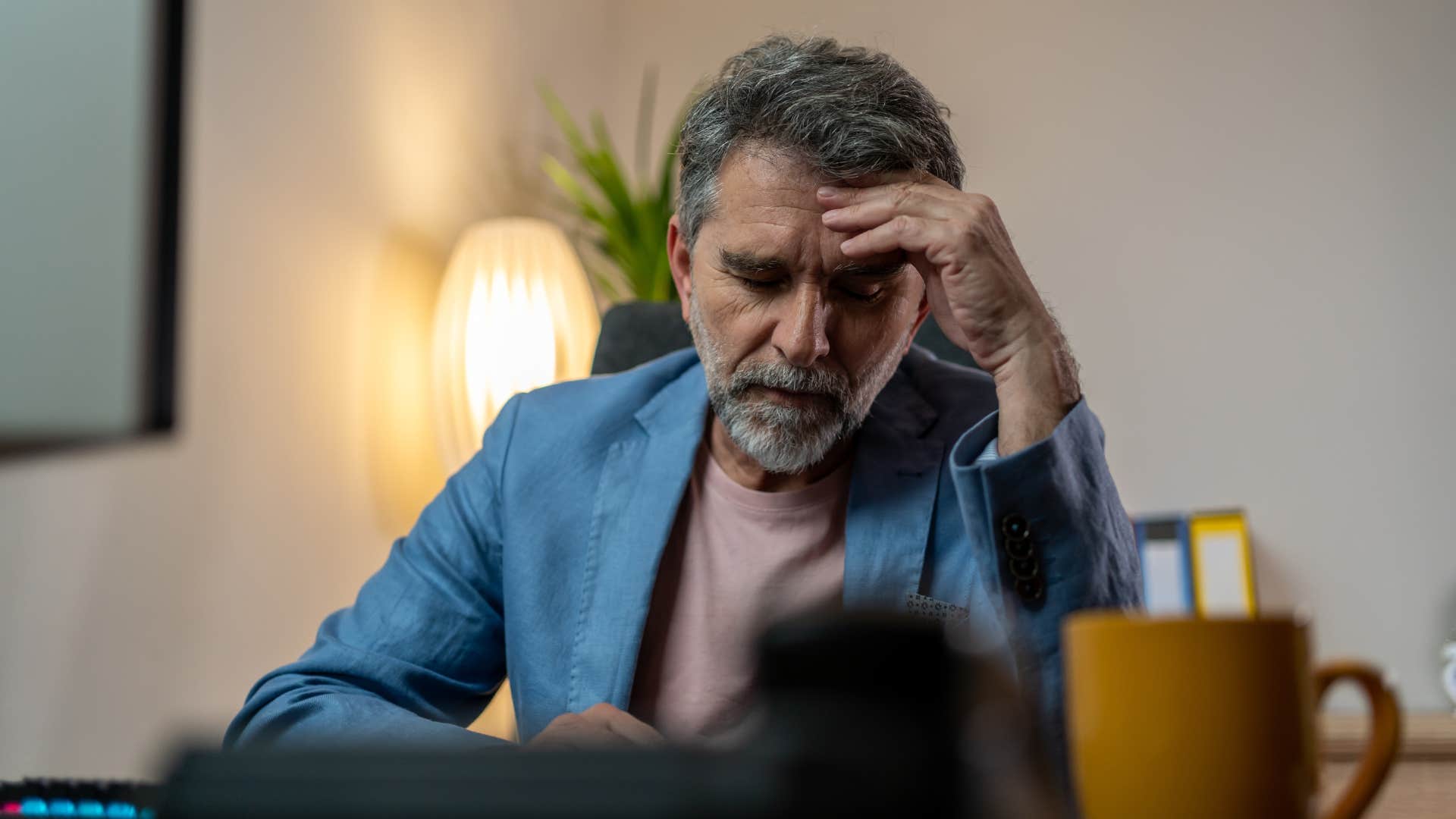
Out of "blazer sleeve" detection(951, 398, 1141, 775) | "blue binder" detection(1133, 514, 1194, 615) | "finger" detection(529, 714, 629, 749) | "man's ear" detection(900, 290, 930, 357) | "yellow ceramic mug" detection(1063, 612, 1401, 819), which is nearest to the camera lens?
"yellow ceramic mug" detection(1063, 612, 1401, 819)

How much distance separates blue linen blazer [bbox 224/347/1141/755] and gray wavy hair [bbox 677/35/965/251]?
23 cm

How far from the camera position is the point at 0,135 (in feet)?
3.46

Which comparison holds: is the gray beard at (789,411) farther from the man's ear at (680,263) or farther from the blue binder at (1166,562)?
the blue binder at (1166,562)

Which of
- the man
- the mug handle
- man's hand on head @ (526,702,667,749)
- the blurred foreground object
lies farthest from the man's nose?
the blurred foreground object

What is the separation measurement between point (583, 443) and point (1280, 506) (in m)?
1.75

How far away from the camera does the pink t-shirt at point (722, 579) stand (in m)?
1.19

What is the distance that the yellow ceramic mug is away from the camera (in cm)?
43

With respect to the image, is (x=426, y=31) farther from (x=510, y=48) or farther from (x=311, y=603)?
(x=311, y=603)

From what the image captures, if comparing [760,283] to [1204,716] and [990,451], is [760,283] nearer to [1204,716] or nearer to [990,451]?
[990,451]

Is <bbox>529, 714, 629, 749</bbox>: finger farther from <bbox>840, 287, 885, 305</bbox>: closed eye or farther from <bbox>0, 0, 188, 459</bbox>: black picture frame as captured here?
<bbox>840, 287, 885, 305</bbox>: closed eye

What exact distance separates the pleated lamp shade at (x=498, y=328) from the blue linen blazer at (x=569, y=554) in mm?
940

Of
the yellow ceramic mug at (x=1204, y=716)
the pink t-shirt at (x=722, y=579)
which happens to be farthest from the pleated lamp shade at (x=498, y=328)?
the yellow ceramic mug at (x=1204, y=716)

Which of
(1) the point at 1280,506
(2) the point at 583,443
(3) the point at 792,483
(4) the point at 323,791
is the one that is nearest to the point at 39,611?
(2) the point at 583,443

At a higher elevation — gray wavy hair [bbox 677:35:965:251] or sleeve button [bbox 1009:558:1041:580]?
gray wavy hair [bbox 677:35:965:251]
